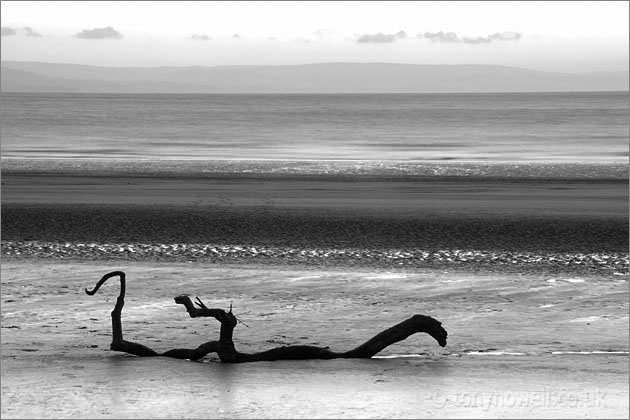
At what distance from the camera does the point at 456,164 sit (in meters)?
34.9

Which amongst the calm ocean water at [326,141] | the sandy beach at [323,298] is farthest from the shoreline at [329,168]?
the sandy beach at [323,298]

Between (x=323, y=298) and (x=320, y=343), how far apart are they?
2261mm

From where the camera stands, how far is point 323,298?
11250mm

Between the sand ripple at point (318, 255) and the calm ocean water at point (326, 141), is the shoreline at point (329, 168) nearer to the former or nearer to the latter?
the calm ocean water at point (326, 141)

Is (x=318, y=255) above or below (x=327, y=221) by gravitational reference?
below

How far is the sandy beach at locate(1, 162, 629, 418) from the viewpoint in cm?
708

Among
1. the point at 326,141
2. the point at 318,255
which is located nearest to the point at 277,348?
the point at 318,255

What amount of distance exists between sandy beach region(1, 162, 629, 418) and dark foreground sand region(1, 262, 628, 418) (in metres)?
0.03

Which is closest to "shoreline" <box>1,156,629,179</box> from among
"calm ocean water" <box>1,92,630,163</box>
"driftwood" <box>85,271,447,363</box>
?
"calm ocean water" <box>1,92,630,163</box>

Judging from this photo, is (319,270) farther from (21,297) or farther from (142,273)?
(21,297)

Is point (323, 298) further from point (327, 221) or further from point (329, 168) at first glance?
point (329, 168)

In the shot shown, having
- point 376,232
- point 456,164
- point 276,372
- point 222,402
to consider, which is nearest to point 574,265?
point 376,232

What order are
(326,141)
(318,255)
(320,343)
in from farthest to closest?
(326,141) < (318,255) < (320,343)

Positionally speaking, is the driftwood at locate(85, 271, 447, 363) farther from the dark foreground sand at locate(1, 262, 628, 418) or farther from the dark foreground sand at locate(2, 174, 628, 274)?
the dark foreground sand at locate(2, 174, 628, 274)
